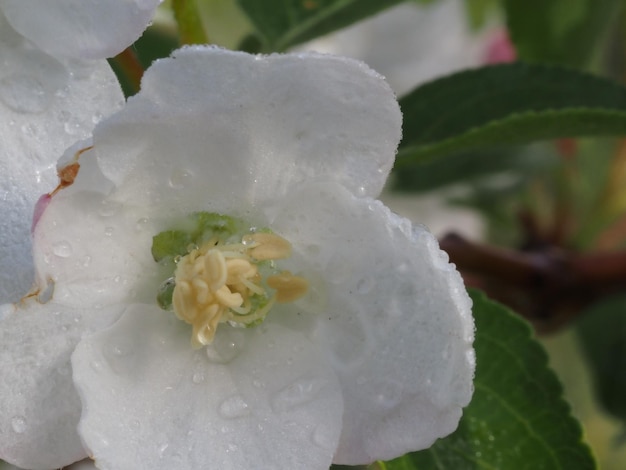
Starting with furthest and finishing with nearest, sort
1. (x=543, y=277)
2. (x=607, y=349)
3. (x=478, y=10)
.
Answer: (x=478, y=10), (x=607, y=349), (x=543, y=277)

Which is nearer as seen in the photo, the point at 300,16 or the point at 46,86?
the point at 46,86

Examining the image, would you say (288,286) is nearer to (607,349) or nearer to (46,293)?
(46,293)

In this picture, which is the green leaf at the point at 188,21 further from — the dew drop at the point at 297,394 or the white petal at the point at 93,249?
the dew drop at the point at 297,394

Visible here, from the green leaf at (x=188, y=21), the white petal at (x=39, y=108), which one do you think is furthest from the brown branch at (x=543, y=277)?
the white petal at (x=39, y=108)

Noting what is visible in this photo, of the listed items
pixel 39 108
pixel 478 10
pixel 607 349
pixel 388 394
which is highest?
pixel 39 108

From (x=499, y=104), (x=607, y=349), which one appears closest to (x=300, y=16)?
(x=499, y=104)

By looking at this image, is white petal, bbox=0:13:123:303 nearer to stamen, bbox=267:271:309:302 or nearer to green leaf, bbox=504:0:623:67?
stamen, bbox=267:271:309:302

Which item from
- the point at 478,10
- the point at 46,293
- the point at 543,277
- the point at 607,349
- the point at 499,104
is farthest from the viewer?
the point at 478,10

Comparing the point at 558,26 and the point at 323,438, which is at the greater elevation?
the point at 323,438
